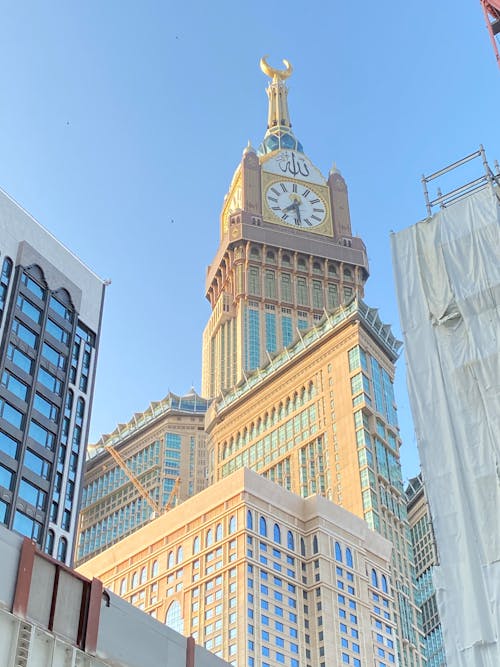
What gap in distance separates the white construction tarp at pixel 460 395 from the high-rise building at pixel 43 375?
1553 inches

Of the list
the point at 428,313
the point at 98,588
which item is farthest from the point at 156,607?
the point at 98,588

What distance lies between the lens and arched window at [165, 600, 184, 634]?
5364 inches

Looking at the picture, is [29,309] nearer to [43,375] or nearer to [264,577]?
[43,375]

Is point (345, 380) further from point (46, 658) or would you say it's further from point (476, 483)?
point (46, 658)

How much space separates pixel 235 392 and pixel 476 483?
15527 centimetres

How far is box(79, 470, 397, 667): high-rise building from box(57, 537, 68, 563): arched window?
1881 inches

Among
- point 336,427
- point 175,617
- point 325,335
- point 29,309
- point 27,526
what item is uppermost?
point 325,335

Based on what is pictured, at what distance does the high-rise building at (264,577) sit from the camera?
129m

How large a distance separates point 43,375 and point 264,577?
5962 centimetres

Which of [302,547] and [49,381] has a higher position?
[302,547]

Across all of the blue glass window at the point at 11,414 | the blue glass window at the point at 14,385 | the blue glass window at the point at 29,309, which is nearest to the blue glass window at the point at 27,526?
the blue glass window at the point at 11,414

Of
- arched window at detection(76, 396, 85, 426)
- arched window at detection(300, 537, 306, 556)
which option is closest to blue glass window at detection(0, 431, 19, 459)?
arched window at detection(76, 396, 85, 426)

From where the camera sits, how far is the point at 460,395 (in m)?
47.3

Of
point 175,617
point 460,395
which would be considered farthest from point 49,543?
point 175,617
